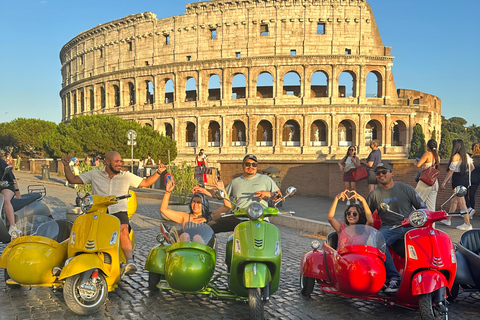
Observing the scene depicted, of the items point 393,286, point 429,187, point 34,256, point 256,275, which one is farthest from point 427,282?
point 429,187

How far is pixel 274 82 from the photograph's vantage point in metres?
39.0

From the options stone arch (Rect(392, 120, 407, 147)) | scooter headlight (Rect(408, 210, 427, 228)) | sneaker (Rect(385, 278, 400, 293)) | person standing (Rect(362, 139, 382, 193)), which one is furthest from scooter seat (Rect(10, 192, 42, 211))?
stone arch (Rect(392, 120, 407, 147))

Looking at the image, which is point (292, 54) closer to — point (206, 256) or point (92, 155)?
point (92, 155)

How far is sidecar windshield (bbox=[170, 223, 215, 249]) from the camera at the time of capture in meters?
4.11

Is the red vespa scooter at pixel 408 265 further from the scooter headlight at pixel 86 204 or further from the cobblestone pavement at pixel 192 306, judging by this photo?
the scooter headlight at pixel 86 204

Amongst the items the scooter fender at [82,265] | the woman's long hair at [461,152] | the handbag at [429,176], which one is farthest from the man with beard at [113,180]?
the woman's long hair at [461,152]

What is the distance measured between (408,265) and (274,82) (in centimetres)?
3644

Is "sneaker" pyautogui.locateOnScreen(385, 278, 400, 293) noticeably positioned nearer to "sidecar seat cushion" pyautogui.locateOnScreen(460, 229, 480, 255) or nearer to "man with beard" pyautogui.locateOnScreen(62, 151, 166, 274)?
"sidecar seat cushion" pyautogui.locateOnScreen(460, 229, 480, 255)

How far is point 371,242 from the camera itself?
12.7ft

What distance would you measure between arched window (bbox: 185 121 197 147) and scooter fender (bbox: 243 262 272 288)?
3805 cm

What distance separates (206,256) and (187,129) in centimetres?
4001

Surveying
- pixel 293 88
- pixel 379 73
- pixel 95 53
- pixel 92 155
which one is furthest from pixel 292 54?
pixel 95 53

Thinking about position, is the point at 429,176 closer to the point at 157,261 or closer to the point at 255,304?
the point at 255,304

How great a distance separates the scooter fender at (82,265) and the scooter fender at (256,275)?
138cm
